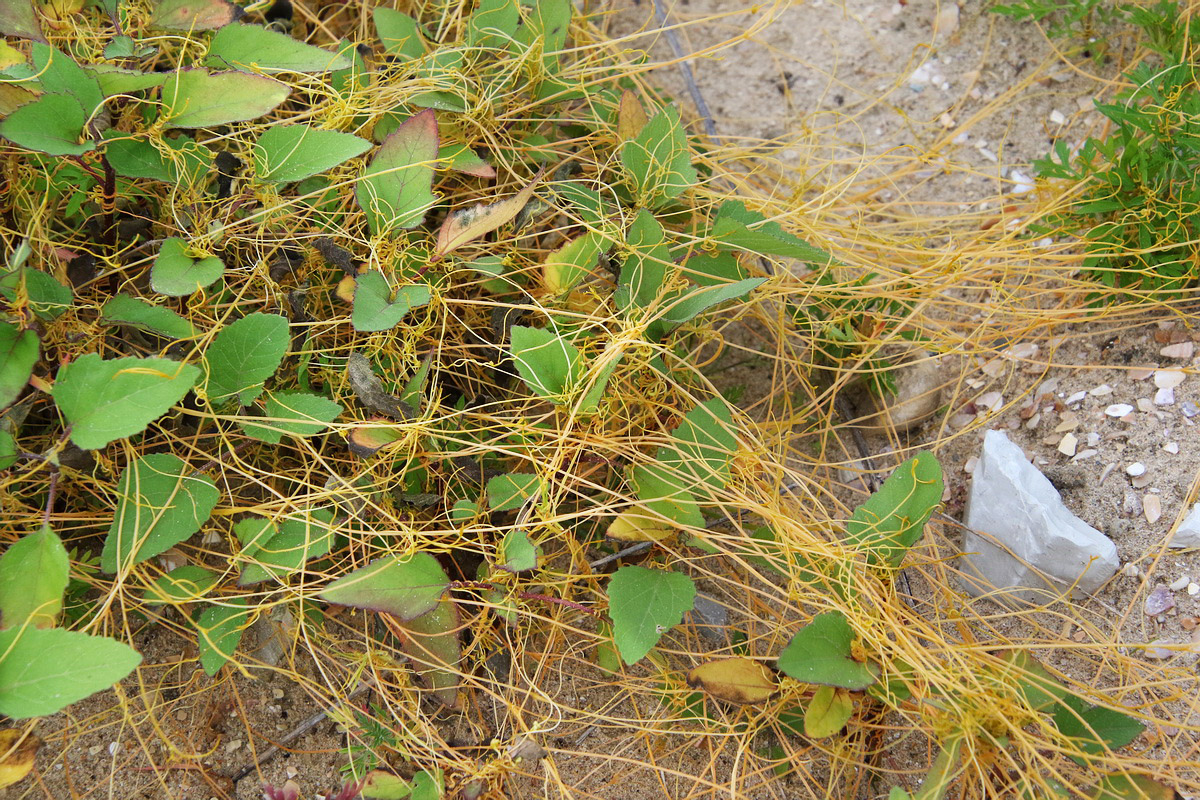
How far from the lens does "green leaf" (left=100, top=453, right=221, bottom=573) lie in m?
0.98

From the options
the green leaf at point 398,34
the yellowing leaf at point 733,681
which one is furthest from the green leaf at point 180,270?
the yellowing leaf at point 733,681

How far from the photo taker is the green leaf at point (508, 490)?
1086mm

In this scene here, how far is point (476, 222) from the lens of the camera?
1145 millimetres

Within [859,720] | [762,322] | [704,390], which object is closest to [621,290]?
[704,390]

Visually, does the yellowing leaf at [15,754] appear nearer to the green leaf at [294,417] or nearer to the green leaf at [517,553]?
the green leaf at [294,417]

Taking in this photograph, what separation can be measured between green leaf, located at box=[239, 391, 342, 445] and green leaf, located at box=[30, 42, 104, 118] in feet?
1.27

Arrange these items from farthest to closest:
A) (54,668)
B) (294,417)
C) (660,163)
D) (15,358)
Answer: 1. (660,163)
2. (294,417)
3. (15,358)
4. (54,668)

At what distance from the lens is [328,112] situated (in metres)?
1.27

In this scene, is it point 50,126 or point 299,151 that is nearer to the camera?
point 50,126

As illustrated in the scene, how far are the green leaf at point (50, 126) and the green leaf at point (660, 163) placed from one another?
666 mm

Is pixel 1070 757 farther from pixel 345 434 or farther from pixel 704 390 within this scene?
pixel 345 434

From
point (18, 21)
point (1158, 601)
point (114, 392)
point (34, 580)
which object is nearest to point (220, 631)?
point (34, 580)

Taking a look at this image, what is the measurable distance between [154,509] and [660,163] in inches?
31.1

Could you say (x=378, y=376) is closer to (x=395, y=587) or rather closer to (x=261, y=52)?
(x=395, y=587)
